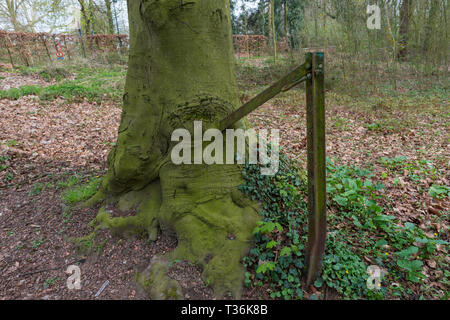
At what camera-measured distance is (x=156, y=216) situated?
295 centimetres

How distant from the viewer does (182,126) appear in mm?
2756

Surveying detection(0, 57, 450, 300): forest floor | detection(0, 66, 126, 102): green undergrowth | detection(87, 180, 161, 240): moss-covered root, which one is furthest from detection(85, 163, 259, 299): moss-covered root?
detection(0, 66, 126, 102): green undergrowth

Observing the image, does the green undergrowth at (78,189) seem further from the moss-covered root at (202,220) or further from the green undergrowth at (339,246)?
the green undergrowth at (339,246)

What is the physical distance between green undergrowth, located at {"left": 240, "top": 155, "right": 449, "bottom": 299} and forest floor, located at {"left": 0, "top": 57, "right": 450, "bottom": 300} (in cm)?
4

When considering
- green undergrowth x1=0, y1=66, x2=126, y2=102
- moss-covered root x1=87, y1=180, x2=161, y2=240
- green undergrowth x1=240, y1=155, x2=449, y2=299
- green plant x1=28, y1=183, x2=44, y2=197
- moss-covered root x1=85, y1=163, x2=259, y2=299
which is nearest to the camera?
green undergrowth x1=240, y1=155, x2=449, y2=299

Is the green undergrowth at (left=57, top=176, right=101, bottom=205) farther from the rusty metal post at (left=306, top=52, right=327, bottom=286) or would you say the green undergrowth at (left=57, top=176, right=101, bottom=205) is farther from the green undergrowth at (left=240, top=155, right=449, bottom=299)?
the rusty metal post at (left=306, top=52, right=327, bottom=286)

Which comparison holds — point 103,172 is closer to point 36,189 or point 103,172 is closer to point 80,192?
point 80,192

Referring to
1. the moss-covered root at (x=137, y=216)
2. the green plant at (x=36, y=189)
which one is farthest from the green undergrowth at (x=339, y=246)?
the green plant at (x=36, y=189)

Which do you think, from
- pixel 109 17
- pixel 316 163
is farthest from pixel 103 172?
pixel 109 17

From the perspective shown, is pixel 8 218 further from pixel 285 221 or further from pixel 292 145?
pixel 292 145

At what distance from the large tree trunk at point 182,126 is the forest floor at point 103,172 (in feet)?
0.57

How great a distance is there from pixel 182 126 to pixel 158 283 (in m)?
1.48

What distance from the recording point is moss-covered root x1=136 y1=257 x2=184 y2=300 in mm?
2258
